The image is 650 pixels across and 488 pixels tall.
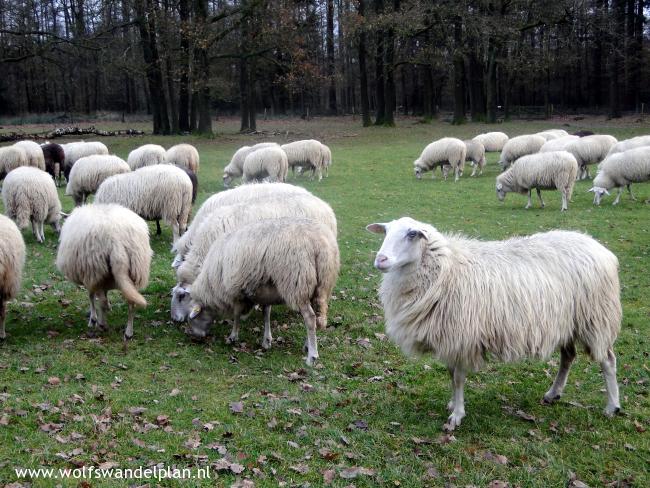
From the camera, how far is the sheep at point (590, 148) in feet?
70.5

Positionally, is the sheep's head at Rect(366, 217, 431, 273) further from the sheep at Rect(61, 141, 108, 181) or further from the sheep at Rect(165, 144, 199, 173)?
the sheep at Rect(61, 141, 108, 181)

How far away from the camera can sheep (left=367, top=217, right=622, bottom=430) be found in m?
5.15

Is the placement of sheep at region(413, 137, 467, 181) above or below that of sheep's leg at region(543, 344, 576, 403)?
above

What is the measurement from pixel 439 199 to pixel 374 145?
54.7 ft

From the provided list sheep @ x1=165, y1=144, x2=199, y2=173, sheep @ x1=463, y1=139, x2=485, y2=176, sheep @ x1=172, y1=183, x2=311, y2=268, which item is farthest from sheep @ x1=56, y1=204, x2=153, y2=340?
sheep @ x1=463, y1=139, x2=485, y2=176

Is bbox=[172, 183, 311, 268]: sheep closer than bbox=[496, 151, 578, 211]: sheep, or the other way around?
bbox=[172, 183, 311, 268]: sheep

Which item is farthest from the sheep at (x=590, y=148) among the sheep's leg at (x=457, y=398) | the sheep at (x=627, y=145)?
the sheep's leg at (x=457, y=398)

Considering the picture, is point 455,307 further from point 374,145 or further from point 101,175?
point 374,145

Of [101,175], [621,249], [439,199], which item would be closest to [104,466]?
[621,249]

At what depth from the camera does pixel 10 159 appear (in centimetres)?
1911

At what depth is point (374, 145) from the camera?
112 feet

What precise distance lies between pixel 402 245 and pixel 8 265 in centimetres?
499

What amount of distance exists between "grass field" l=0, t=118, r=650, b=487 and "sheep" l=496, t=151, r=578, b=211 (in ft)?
21.7

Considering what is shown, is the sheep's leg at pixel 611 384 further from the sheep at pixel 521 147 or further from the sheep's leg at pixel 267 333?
the sheep at pixel 521 147
